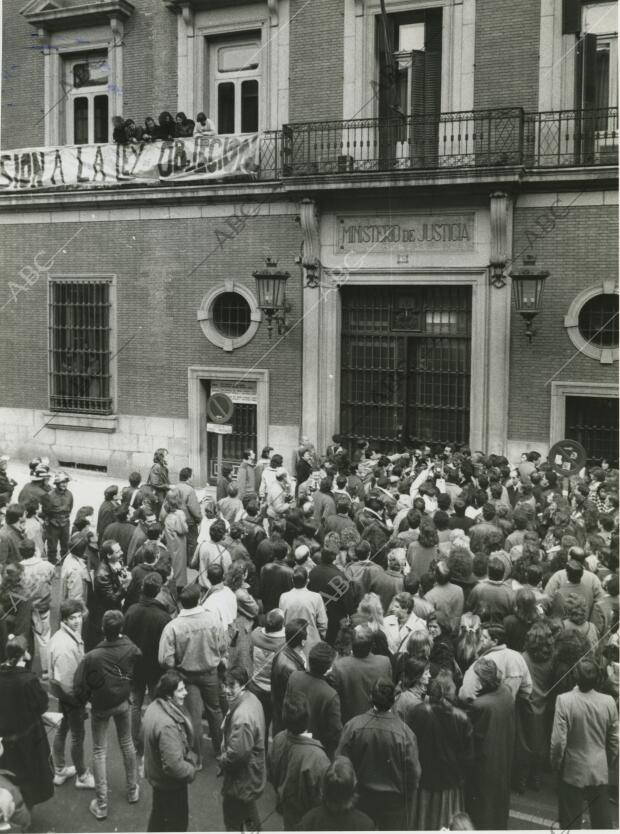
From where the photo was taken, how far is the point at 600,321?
1424cm

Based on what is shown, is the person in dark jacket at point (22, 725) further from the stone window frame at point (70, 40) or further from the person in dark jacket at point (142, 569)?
the stone window frame at point (70, 40)

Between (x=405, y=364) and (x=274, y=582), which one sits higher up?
(x=405, y=364)

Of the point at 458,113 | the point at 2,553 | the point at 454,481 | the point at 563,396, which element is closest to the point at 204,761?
the point at 2,553

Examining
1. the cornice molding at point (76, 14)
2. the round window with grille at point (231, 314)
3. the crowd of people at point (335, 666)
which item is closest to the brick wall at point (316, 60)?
the round window with grille at point (231, 314)

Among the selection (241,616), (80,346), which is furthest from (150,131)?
(241,616)

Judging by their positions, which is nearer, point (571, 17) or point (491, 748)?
point (491, 748)

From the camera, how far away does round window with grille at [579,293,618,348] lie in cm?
1406

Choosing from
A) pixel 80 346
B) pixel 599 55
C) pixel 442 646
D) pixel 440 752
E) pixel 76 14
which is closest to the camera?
pixel 440 752

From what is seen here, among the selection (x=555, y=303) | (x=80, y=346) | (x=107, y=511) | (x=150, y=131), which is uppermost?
(x=150, y=131)

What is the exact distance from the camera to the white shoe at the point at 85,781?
664cm

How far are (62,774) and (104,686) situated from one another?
3.74 ft

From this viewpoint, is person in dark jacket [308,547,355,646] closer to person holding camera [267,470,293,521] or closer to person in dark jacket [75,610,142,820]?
person in dark jacket [75,610,142,820]

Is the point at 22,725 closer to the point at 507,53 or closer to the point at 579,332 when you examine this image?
the point at 579,332

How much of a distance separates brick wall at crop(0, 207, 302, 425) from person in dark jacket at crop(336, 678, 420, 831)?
11.4m
